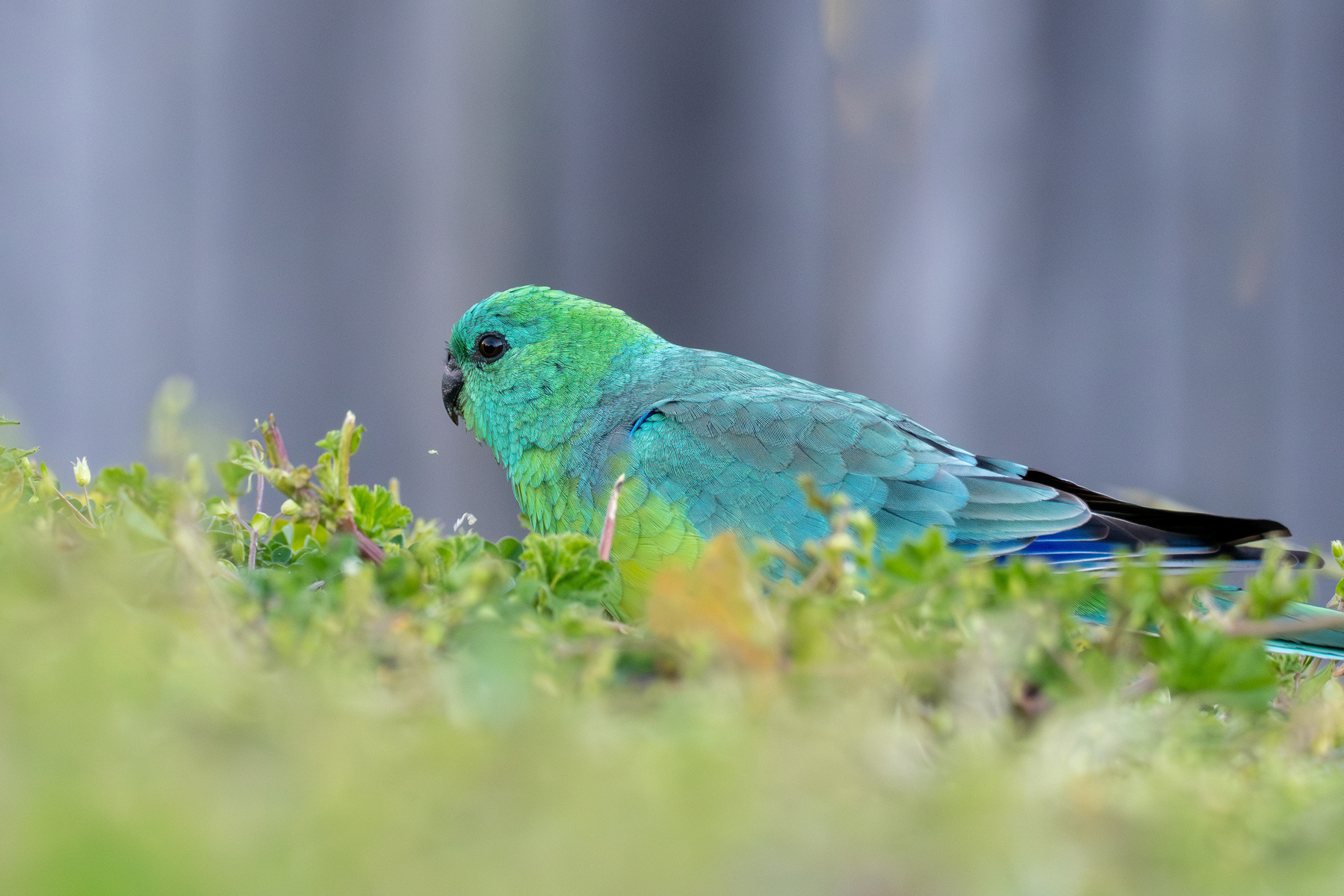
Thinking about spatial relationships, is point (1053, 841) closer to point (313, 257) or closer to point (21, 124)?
point (313, 257)

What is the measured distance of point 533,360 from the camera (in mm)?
1330

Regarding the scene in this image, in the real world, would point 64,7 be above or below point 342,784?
above

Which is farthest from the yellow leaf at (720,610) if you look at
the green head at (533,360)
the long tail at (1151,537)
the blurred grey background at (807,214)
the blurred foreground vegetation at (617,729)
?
the blurred grey background at (807,214)

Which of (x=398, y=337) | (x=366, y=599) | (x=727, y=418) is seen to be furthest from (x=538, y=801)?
(x=398, y=337)

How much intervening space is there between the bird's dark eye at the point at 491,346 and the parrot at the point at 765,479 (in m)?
0.07

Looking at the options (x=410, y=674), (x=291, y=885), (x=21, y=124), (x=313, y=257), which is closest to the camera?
(x=291, y=885)

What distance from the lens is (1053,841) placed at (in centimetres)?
21

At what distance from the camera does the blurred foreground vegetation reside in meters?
0.18

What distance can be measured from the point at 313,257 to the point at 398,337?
246 mm

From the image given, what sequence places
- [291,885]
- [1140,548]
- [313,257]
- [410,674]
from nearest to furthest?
[291,885] → [410,674] → [1140,548] → [313,257]

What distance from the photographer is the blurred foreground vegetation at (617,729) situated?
182mm

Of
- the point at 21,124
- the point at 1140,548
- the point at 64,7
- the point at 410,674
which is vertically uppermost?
the point at 64,7

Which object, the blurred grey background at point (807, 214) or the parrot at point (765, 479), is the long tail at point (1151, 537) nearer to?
the parrot at point (765, 479)

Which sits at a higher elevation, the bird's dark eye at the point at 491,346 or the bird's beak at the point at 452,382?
the bird's dark eye at the point at 491,346
